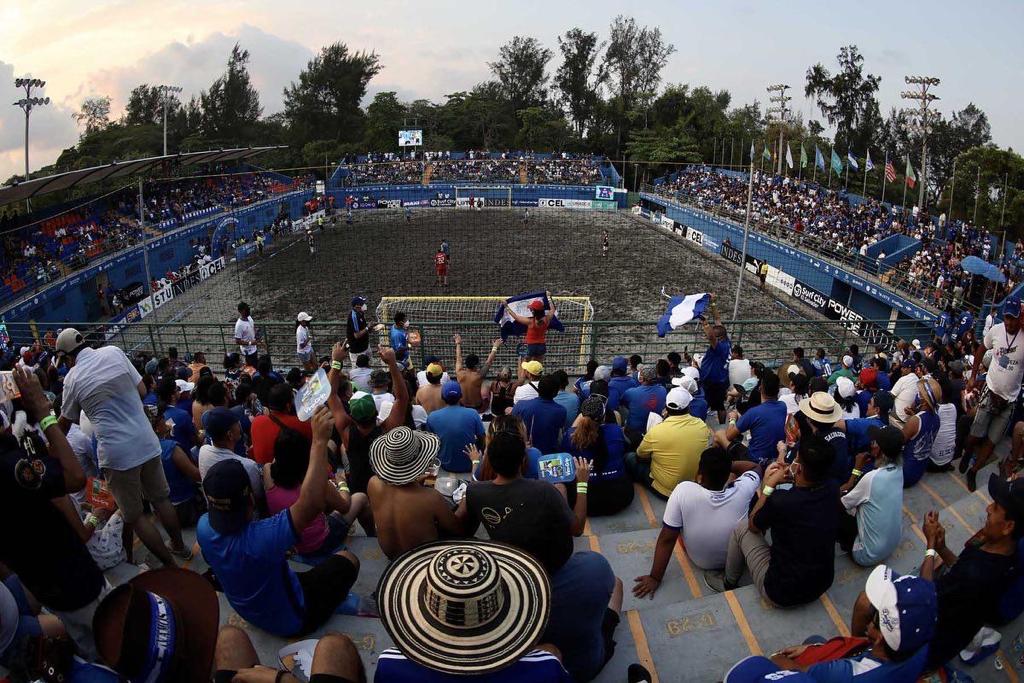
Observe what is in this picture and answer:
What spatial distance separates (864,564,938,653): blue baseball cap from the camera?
2.14 m

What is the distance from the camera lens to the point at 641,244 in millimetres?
28625

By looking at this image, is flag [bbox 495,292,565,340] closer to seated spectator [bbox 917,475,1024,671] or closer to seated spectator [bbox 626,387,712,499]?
seated spectator [bbox 626,387,712,499]

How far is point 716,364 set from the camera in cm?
747

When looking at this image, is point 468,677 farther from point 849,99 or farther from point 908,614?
point 849,99

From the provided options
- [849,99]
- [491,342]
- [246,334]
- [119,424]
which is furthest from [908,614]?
[849,99]

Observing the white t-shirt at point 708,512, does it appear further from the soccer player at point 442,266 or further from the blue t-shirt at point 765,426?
the soccer player at point 442,266

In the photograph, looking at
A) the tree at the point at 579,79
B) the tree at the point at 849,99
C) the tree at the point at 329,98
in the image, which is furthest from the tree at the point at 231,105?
the tree at the point at 849,99

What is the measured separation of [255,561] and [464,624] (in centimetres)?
138

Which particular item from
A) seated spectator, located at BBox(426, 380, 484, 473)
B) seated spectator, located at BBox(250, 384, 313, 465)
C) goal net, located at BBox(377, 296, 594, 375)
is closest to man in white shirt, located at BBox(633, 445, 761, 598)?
seated spectator, located at BBox(426, 380, 484, 473)

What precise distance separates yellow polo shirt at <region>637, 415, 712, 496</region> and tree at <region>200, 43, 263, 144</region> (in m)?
68.6

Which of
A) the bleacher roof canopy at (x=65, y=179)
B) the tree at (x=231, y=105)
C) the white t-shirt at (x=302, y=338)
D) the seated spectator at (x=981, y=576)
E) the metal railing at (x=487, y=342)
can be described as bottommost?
the metal railing at (x=487, y=342)

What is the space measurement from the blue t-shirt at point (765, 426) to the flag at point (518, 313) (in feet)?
13.8

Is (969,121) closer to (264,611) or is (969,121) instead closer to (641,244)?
(641,244)

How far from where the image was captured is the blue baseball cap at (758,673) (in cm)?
212
